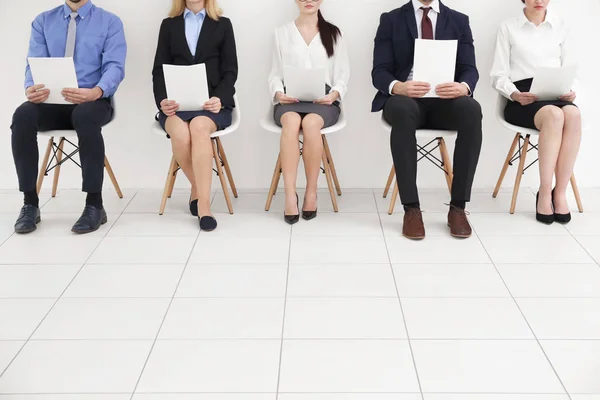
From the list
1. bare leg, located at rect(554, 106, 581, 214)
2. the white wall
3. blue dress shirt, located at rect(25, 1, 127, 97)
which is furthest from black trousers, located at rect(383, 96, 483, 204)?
blue dress shirt, located at rect(25, 1, 127, 97)

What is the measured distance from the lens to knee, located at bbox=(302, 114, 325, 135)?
366 centimetres

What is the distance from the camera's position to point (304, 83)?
3.67 meters

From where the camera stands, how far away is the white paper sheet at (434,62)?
3.50 meters

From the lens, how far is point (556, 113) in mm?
3586

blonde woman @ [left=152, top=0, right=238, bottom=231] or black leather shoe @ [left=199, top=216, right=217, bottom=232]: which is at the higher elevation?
blonde woman @ [left=152, top=0, right=238, bottom=231]

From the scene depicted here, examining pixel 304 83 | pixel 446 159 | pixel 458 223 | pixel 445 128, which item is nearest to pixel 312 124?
pixel 304 83

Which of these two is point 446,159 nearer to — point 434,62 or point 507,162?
point 507,162

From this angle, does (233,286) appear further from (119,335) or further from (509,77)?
(509,77)

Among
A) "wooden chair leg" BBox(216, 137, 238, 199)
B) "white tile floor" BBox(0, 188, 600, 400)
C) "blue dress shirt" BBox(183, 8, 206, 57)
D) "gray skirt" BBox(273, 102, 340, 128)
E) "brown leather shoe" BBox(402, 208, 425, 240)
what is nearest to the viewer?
"white tile floor" BBox(0, 188, 600, 400)

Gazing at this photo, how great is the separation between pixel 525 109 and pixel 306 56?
1.17 metres

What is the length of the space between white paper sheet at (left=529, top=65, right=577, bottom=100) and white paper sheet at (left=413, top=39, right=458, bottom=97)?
0.42 metres

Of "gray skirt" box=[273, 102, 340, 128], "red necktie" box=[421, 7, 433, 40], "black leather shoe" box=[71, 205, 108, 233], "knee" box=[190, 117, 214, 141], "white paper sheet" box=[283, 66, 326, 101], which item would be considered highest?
"red necktie" box=[421, 7, 433, 40]

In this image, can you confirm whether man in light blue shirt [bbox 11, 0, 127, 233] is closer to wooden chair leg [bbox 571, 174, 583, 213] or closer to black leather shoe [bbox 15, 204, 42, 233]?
black leather shoe [bbox 15, 204, 42, 233]

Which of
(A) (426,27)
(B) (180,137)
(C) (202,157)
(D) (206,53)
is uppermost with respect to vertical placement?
(A) (426,27)
